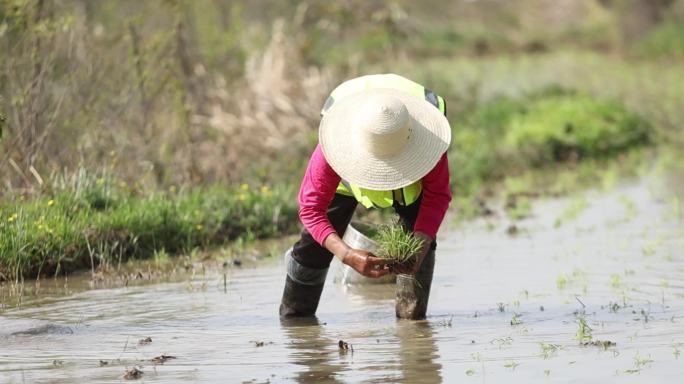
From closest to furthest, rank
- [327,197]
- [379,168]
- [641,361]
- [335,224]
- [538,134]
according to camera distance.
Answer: [641,361] → [379,168] → [327,197] → [335,224] → [538,134]

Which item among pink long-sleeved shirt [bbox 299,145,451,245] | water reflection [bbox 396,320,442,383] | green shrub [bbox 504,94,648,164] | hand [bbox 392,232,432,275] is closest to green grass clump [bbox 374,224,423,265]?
hand [bbox 392,232,432,275]

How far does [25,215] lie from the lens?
9.36 metres

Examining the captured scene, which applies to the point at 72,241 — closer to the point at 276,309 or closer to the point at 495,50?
the point at 276,309

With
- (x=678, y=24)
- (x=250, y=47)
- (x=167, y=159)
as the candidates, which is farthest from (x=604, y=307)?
(x=678, y=24)

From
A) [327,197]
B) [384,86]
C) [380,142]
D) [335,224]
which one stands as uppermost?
[384,86]

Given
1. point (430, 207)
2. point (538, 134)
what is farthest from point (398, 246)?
point (538, 134)

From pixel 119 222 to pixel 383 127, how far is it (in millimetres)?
4130

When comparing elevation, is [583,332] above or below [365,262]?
below

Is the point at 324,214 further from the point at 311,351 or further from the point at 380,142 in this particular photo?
the point at 311,351

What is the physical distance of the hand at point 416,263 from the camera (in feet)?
22.1

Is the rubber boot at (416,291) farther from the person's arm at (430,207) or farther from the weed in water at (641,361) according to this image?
the weed in water at (641,361)

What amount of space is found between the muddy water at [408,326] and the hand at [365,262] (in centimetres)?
39

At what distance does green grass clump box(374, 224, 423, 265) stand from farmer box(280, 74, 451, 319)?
62 mm

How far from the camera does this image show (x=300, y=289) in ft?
24.6
